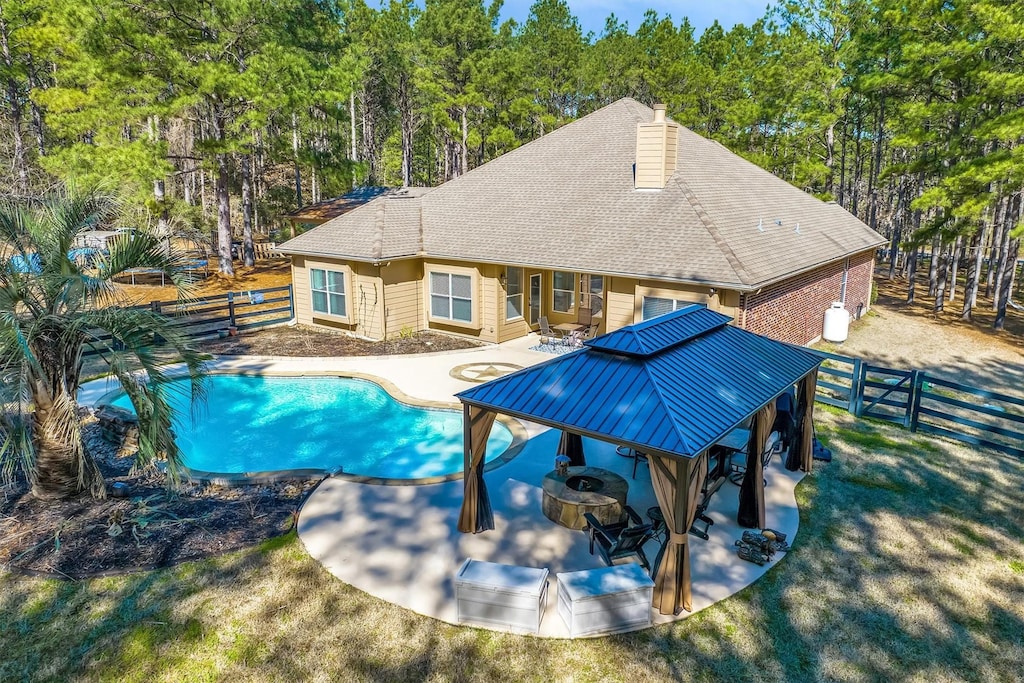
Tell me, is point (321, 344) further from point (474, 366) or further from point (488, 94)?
point (488, 94)

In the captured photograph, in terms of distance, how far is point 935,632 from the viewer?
21.6ft

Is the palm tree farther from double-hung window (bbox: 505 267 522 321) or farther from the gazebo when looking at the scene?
double-hung window (bbox: 505 267 522 321)

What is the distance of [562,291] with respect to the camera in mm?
19859

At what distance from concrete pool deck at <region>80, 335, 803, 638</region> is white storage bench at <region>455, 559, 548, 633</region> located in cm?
21

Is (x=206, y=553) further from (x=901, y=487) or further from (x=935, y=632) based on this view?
(x=901, y=487)

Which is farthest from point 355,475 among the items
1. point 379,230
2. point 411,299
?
point 379,230

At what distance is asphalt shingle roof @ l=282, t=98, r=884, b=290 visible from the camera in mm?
15672

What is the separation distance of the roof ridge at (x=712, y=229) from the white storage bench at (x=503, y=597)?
9.58m

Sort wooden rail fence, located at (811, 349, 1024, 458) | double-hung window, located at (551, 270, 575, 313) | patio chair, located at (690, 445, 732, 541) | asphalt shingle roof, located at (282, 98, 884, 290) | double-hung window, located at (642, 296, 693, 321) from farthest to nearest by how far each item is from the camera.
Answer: double-hung window, located at (551, 270, 575, 313) < asphalt shingle roof, located at (282, 98, 884, 290) < double-hung window, located at (642, 296, 693, 321) < wooden rail fence, located at (811, 349, 1024, 458) < patio chair, located at (690, 445, 732, 541)

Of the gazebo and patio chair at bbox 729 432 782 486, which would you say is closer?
the gazebo

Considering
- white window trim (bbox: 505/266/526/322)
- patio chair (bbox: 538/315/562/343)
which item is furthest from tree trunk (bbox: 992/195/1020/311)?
white window trim (bbox: 505/266/526/322)

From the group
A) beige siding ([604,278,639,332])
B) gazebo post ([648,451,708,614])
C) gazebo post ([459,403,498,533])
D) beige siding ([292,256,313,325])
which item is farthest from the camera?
beige siding ([292,256,313,325])

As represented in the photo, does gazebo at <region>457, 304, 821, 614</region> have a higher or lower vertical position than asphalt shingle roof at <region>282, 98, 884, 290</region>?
lower

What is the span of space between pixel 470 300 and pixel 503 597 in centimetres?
1277
